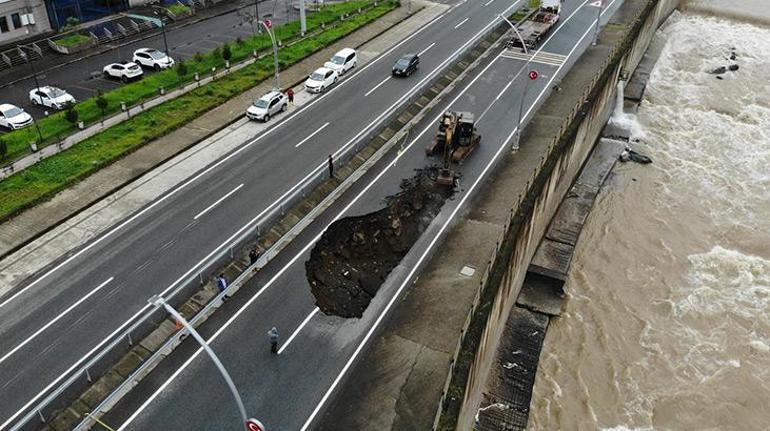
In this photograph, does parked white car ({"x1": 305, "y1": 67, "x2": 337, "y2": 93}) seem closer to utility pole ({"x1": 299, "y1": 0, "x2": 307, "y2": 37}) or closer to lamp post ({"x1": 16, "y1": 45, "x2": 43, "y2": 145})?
utility pole ({"x1": 299, "y1": 0, "x2": 307, "y2": 37})

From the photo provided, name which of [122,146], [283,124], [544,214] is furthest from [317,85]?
[544,214]

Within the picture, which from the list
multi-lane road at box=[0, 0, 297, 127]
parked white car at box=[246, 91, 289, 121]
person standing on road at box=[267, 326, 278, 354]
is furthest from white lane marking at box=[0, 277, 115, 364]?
multi-lane road at box=[0, 0, 297, 127]

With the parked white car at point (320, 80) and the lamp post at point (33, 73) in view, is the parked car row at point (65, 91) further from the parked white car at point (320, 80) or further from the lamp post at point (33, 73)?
the parked white car at point (320, 80)

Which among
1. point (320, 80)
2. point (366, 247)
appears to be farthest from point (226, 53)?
point (366, 247)

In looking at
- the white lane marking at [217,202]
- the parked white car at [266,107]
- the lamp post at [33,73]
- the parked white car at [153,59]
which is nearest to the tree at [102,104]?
the lamp post at [33,73]

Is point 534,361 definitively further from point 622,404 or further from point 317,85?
point 317,85
